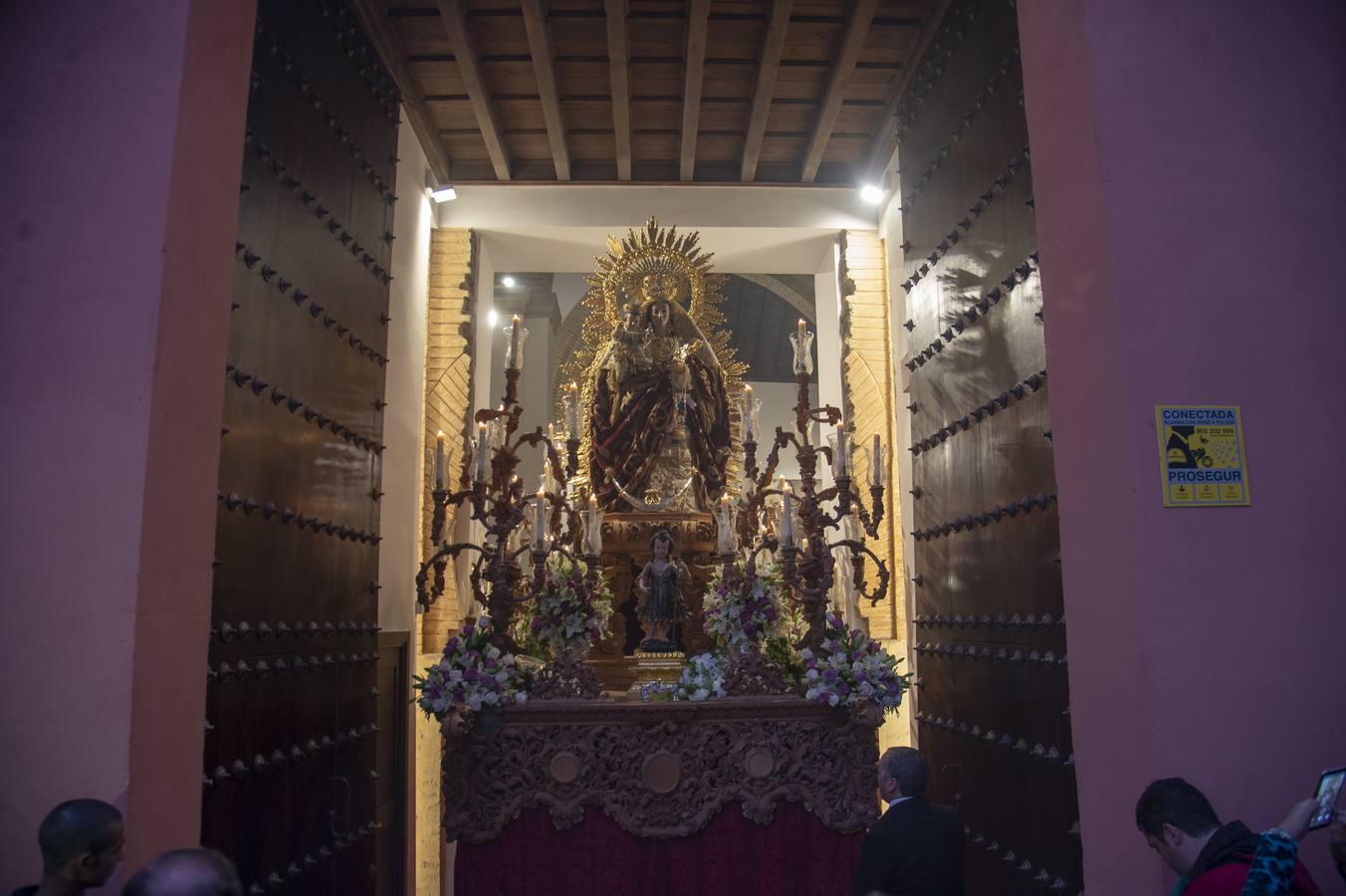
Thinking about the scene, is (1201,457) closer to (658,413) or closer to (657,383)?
(658,413)

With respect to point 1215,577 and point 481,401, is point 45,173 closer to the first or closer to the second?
point 1215,577

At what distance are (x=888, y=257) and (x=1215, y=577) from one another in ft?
16.4

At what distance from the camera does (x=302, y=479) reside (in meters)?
4.55

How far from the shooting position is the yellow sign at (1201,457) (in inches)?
125

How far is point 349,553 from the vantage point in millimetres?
5215

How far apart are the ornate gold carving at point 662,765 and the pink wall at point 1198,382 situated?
1.75 m

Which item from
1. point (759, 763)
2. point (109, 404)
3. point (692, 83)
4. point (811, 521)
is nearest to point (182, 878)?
point (109, 404)

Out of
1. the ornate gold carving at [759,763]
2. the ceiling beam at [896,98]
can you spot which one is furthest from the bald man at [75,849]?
the ceiling beam at [896,98]

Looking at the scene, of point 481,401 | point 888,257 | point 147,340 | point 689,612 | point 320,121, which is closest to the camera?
point 147,340

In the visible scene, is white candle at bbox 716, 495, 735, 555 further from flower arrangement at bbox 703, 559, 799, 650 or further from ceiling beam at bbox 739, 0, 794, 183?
ceiling beam at bbox 739, 0, 794, 183

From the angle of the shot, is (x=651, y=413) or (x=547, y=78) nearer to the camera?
(x=547, y=78)

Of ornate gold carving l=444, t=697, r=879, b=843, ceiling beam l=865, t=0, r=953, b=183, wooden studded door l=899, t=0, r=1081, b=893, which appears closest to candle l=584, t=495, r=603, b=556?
ornate gold carving l=444, t=697, r=879, b=843

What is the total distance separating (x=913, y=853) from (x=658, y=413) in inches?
213

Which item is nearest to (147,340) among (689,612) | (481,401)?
(689,612)
